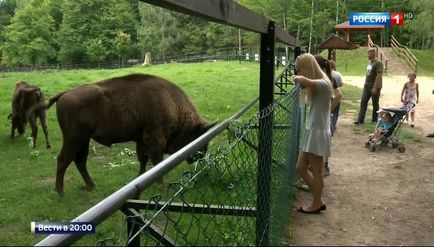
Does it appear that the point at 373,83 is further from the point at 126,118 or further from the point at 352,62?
the point at 352,62

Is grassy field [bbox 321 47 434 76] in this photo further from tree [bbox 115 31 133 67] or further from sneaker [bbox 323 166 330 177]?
tree [bbox 115 31 133 67]

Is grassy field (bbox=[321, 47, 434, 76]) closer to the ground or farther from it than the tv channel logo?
closer to the ground

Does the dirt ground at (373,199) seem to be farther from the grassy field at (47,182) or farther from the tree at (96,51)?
the tree at (96,51)

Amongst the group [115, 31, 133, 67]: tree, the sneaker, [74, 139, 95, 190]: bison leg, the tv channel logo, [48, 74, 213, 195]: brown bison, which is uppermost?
the tv channel logo

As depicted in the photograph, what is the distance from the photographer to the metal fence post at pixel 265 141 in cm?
392

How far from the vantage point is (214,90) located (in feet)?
63.8

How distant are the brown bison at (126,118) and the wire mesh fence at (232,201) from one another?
1.67 meters

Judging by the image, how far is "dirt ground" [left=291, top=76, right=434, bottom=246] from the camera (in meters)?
5.76

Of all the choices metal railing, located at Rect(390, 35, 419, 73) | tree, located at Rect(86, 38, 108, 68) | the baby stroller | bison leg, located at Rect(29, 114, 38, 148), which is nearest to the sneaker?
the baby stroller

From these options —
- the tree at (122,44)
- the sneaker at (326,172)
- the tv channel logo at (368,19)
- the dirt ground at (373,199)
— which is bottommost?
the dirt ground at (373,199)

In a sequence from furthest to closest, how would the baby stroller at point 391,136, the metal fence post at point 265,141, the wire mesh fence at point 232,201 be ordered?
the baby stroller at point 391,136 → the metal fence post at point 265,141 → the wire mesh fence at point 232,201

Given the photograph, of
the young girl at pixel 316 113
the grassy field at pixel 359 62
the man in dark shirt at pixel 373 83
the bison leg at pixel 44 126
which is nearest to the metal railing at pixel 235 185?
the young girl at pixel 316 113

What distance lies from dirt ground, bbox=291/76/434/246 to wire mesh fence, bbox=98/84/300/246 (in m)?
0.54

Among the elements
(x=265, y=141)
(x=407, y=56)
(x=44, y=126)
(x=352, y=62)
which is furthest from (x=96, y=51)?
(x=265, y=141)
